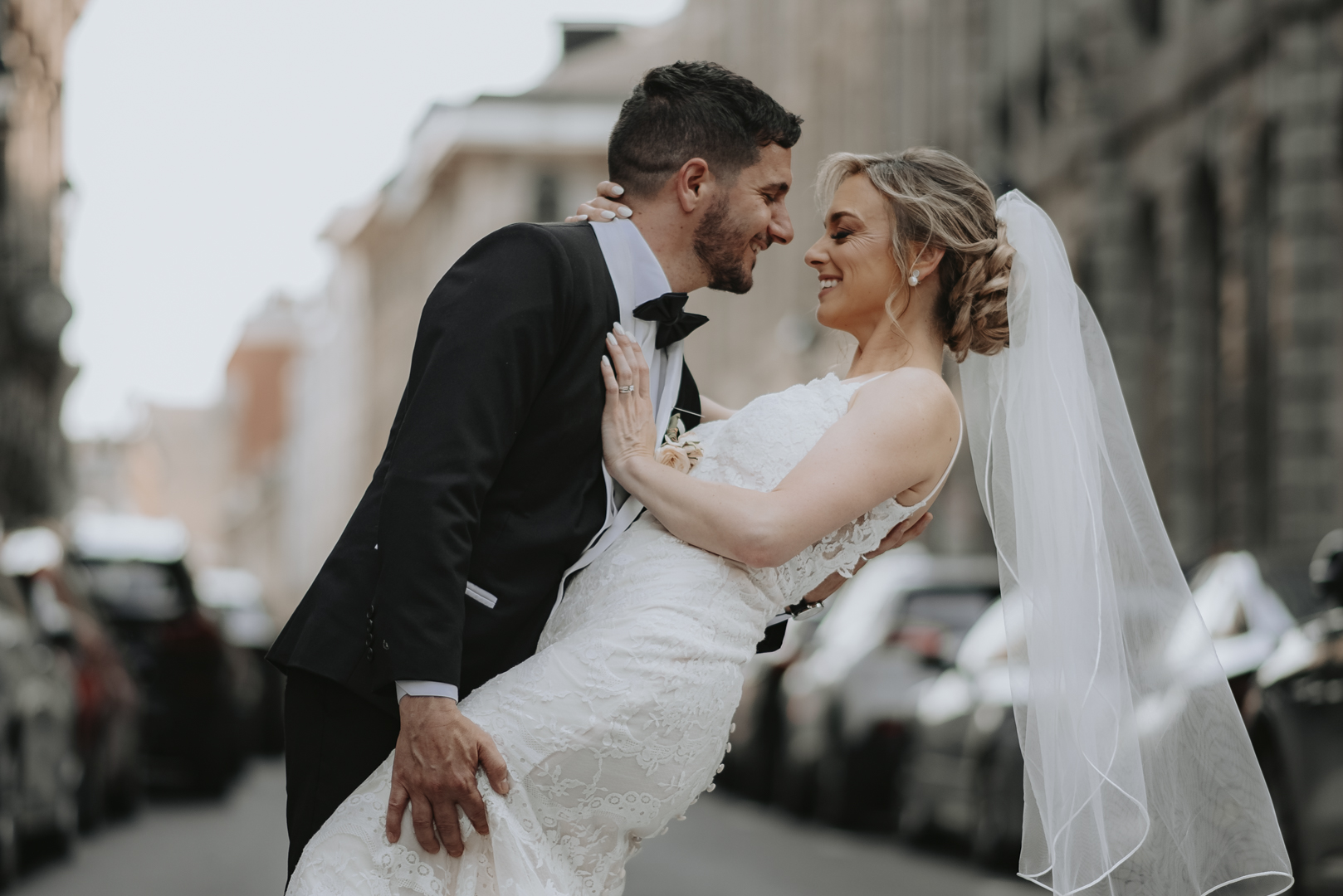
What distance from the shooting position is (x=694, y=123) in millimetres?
3836

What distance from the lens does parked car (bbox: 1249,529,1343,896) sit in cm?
830

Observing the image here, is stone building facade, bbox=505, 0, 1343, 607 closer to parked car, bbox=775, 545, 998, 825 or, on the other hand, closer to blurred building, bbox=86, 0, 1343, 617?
blurred building, bbox=86, 0, 1343, 617

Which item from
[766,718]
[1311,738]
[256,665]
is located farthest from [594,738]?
[256,665]

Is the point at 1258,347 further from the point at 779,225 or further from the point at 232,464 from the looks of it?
the point at 232,464

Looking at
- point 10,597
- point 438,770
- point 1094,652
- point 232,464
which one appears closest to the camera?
point 438,770

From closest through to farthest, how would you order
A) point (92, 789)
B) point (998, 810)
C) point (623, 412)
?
point (623, 412), point (998, 810), point (92, 789)

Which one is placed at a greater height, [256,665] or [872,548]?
[872,548]

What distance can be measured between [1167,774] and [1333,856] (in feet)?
14.1

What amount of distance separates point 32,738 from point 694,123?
27.0ft

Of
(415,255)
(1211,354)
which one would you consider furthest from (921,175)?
(415,255)

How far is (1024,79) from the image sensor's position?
30516 mm

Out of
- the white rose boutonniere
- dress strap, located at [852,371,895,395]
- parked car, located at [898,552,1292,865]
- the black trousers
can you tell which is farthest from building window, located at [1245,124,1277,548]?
the black trousers

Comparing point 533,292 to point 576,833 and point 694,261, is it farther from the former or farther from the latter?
point 576,833

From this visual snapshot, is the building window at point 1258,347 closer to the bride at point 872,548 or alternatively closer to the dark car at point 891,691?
the dark car at point 891,691
